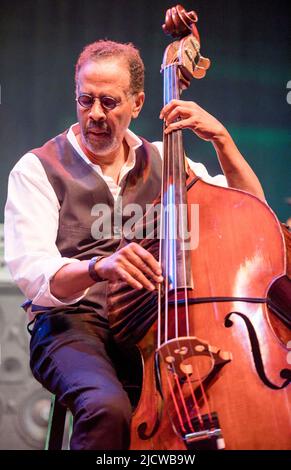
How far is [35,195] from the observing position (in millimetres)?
1570

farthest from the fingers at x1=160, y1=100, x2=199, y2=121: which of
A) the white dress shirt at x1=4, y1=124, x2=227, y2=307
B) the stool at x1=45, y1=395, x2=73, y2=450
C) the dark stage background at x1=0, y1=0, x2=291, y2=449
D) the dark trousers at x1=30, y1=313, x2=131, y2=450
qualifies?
the dark stage background at x1=0, y1=0, x2=291, y2=449

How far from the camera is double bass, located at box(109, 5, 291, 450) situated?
1.05 metres

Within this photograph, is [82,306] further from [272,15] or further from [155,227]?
A: [272,15]

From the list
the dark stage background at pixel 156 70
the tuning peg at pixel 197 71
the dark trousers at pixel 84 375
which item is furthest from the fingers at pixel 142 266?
the dark stage background at pixel 156 70

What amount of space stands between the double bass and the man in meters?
0.07

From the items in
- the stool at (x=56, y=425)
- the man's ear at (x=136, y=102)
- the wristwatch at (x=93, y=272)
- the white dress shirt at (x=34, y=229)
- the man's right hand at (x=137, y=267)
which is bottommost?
the stool at (x=56, y=425)

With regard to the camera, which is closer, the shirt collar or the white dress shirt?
the white dress shirt

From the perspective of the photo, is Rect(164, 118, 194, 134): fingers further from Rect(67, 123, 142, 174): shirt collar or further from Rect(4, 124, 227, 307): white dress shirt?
Rect(67, 123, 142, 174): shirt collar

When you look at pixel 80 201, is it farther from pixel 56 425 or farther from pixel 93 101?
pixel 56 425

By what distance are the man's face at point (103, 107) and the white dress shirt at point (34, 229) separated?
2.7 inches

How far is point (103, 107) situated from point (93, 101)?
0.10ft

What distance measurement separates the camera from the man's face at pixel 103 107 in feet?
5.31

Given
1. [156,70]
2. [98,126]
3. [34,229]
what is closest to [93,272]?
[34,229]

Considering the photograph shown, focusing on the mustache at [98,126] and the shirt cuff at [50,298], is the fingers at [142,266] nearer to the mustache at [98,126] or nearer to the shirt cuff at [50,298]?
the shirt cuff at [50,298]
